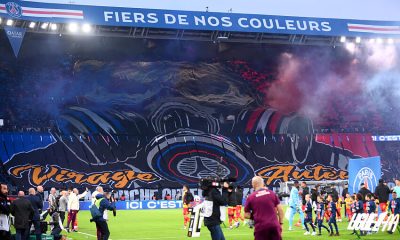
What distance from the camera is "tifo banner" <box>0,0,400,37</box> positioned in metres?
54.2

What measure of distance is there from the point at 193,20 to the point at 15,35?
15.3 m

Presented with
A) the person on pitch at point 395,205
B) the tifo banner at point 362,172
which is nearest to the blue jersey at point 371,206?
the person on pitch at point 395,205

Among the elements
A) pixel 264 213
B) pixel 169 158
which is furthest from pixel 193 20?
pixel 264 213

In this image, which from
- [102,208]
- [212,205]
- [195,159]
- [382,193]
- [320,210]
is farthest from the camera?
[195,159]

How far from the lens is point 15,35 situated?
55250 millimetres

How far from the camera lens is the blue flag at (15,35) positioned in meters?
54.8

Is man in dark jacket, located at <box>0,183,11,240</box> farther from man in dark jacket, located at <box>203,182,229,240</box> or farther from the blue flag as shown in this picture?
the blue flag

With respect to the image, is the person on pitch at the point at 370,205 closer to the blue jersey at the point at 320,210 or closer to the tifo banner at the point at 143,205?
the blue jersey at the point at 320,210

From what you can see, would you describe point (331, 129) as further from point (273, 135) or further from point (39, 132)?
point (39, 132)

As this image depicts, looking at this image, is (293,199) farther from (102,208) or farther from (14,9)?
(14,9)

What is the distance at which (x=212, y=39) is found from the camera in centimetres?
6181

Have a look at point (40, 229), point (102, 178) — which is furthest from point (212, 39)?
point (40, 229)

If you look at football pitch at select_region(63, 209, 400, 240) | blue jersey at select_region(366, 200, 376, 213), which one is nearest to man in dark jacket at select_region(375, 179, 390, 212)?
football pitch at select_region(63, 209, 400, 240)

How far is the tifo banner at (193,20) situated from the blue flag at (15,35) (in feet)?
6.46
